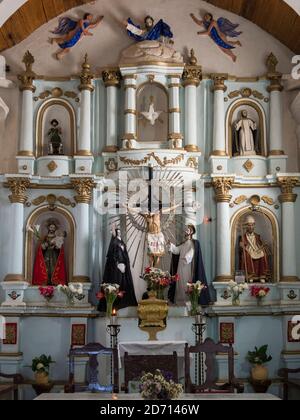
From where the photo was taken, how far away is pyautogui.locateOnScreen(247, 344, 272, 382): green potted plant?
12.7 m

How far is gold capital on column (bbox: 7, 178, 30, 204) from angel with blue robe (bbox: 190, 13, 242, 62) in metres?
4.36

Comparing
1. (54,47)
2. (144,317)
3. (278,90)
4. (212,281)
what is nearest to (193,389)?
(144,317)

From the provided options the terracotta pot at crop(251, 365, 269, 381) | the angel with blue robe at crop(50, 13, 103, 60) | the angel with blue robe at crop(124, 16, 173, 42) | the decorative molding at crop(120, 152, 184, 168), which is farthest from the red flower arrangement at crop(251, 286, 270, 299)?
the angel with blue robe at crop(50, 13, 103, 60)

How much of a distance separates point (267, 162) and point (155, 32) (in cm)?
320

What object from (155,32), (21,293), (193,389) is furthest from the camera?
(155,32)

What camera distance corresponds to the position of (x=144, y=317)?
12375 mm

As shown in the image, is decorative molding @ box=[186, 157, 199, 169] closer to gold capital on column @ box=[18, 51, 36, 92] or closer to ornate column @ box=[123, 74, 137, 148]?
ornate column @ box=[123, 74, 137, 148]

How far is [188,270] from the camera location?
1334cm

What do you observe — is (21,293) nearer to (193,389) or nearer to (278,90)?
(193,389)

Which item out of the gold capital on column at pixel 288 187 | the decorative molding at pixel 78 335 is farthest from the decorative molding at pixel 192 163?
the decorative molding at pixel 78 335

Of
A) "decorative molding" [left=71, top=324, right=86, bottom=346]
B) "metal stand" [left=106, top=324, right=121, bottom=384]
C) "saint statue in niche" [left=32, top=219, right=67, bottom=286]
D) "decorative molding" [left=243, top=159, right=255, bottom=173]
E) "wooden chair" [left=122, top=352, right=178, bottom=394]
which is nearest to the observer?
"wooden chair" [left=122, top=352, right=178, bottom=394]

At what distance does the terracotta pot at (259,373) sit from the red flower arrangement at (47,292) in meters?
3.72

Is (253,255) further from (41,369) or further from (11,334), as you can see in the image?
(11,334)

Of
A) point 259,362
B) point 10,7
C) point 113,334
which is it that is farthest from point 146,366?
point 10,7
